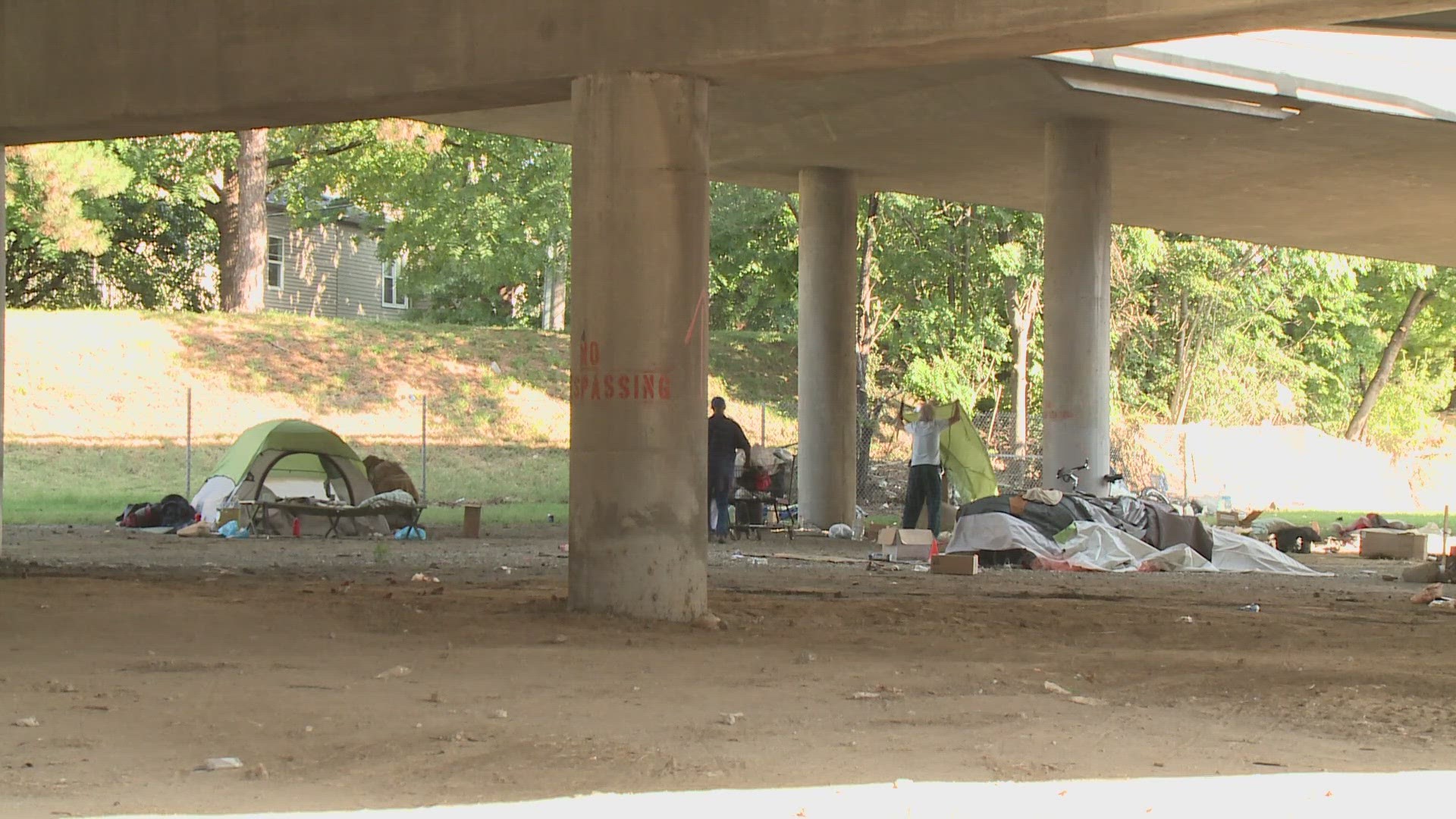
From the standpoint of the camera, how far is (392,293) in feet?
169

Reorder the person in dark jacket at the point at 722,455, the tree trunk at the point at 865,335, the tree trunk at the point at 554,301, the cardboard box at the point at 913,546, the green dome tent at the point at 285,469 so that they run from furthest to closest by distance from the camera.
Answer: the tree trunk at the point at 554,301 → the tree trunk at the point at 865,335 → the green dome tent at the point at 285,469 → the person in dark jacket at the point at 722,455 → the cardboard box at the point at 913,546

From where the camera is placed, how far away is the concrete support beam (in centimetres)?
1046

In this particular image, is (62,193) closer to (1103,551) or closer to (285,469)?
(285,469)

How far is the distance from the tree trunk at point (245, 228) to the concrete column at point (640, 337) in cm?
2678

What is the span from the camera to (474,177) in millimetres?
41344

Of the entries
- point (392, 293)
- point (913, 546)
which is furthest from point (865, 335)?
point (392, 293)

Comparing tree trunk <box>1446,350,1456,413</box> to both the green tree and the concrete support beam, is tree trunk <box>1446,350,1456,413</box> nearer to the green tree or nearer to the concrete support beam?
the green tree

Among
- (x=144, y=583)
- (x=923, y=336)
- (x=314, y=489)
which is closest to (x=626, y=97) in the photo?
(x=144, y=583)

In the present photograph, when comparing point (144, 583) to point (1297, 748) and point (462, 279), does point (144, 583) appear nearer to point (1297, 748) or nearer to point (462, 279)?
point (1297, 748)

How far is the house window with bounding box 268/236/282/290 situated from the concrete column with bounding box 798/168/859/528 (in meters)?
25.3

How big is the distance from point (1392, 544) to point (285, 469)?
1524 cm

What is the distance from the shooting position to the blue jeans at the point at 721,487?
67.8 ft

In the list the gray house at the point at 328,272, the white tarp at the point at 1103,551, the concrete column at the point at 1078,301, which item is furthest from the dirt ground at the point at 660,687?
the gray house at the point at 328,272

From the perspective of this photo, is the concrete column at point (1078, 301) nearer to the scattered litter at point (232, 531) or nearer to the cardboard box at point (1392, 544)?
the cardboard box at point (1392, 544)
